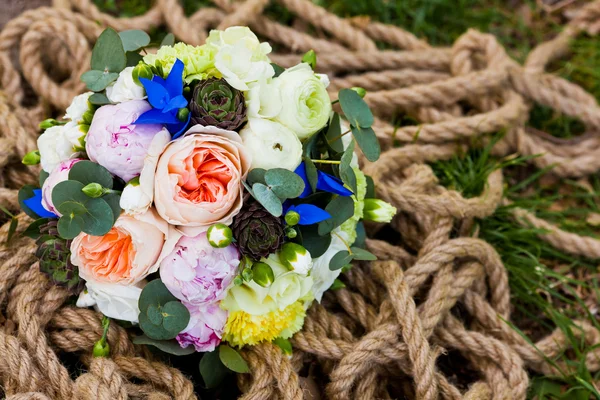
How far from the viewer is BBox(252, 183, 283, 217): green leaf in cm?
95

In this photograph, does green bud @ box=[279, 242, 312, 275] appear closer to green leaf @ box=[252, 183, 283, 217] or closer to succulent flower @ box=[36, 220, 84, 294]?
green leaf @ box=[252, 183, 283, 217]

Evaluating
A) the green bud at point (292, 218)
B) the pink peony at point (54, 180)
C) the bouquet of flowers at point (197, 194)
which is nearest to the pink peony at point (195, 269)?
the bouquet of flowers at point (197, 194)

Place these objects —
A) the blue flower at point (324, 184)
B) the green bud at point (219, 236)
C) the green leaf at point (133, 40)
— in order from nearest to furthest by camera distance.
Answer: the green bud at point (219, 236) → the blue flower at point (324, 184) → the green leaf at point (133, 40)

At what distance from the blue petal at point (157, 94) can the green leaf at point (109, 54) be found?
4.7 inches

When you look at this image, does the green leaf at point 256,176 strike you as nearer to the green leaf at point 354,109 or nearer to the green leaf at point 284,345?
the green leaf at point 354,109

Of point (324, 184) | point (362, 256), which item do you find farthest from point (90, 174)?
point (362, 256)

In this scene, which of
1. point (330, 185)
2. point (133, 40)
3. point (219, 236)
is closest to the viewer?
point (219, 236)

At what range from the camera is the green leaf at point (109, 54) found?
3.50 feet

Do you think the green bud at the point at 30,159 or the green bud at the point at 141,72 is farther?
the green bud at the point at 30,159

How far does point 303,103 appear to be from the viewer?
3.35ft

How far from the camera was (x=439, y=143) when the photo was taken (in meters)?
1.60

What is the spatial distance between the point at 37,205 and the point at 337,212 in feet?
1.69

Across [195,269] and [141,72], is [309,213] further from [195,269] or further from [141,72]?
[141,72]

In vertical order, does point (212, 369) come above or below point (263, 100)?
below
